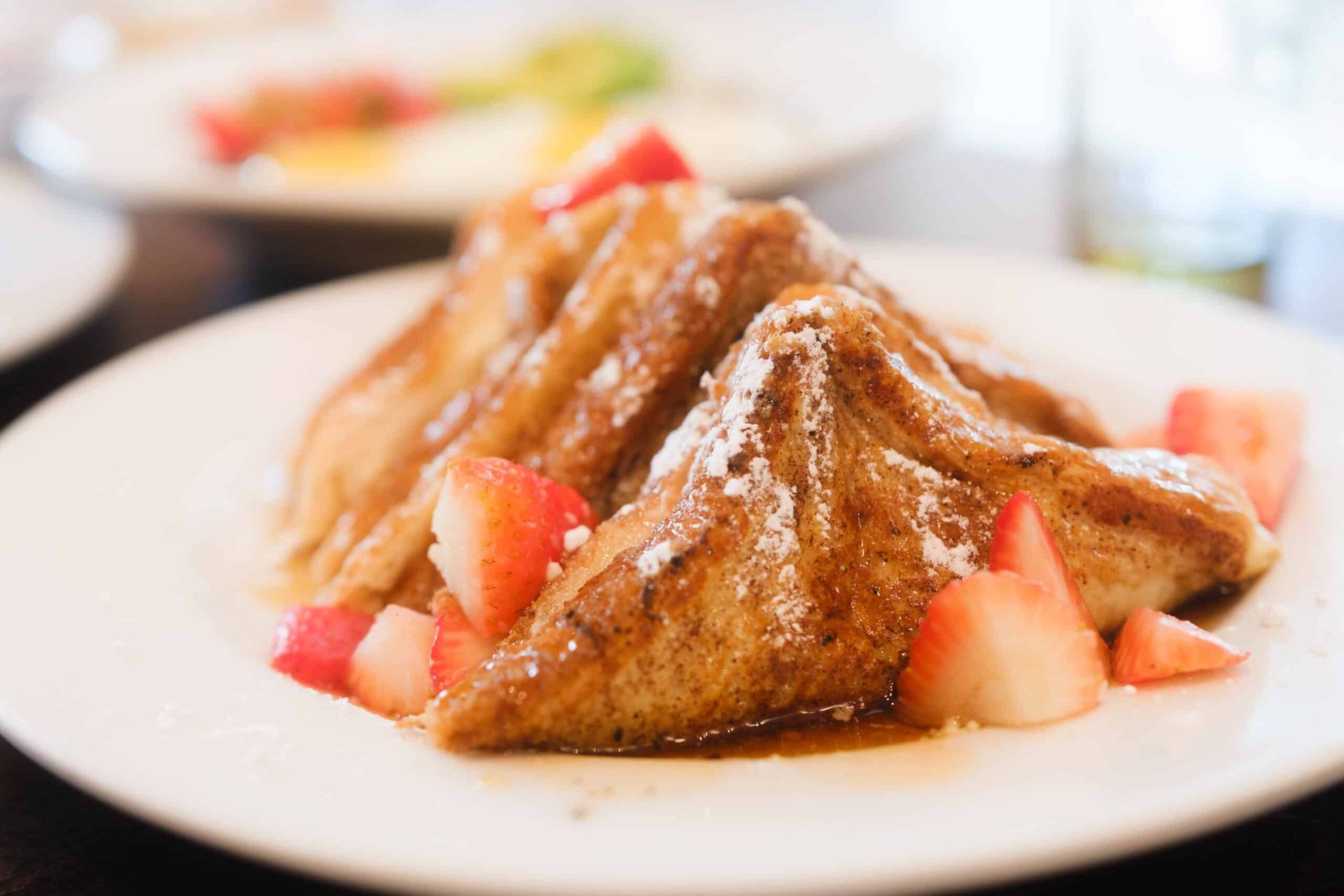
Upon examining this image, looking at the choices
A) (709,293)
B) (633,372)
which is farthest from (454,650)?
(709,293)

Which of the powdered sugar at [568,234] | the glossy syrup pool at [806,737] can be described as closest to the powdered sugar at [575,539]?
the glossy syrup pool at [806,737]

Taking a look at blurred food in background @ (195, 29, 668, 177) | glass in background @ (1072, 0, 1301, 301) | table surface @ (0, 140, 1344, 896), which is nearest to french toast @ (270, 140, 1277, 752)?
table surface @ (0, 140, 1344, 896)

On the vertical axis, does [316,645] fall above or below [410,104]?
below

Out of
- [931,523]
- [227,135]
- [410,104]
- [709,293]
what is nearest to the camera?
[931,523]

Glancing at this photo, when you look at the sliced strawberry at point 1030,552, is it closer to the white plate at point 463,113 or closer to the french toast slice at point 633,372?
the french toast slice at point 633,372

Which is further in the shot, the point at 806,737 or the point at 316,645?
the point at 316,645

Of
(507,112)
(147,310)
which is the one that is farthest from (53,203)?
(507,112)

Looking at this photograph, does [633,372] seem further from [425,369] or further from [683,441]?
[425,369]

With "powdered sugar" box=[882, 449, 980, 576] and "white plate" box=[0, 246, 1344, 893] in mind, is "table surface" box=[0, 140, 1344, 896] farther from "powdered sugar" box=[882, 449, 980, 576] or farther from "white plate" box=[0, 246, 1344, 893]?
"powdered sugar" box=[882, 449, 980, 576]
